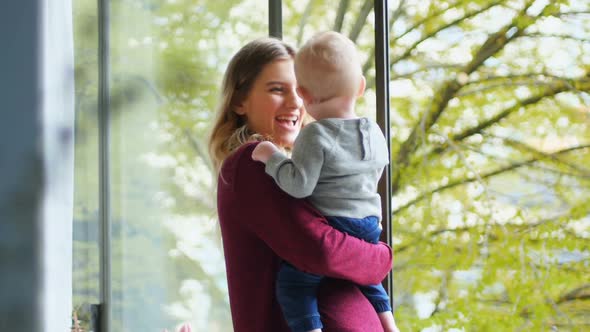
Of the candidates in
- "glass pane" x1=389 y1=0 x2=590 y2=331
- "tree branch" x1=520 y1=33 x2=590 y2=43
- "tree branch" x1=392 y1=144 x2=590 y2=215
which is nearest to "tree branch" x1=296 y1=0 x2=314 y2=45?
"glass pane" x1=389 y1=0 x2=590 y2=331

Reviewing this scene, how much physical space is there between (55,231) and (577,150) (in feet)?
7.06

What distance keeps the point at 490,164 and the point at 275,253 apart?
6.18 ft

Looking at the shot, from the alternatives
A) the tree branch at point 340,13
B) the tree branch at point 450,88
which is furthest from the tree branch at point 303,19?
the tree branch at point 450,88

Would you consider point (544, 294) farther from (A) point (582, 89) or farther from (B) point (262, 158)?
(B) point (262, 158)

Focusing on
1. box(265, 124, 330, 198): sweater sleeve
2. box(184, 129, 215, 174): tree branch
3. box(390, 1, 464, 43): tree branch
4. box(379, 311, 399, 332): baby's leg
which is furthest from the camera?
box(184, 129, 215, 174): tree branch

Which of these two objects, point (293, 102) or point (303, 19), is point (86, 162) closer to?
point (303, 19)

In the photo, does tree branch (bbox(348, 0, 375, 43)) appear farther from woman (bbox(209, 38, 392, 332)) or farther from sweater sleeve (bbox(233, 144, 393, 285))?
sweater sleeve (bbox(233, 144, 393, 285))

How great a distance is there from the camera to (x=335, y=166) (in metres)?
1.48

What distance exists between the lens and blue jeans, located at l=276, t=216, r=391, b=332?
58.8 inches

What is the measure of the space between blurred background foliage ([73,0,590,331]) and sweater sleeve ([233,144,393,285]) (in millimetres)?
1237

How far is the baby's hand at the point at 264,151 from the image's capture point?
5.03 ft

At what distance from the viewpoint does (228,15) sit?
4051mm

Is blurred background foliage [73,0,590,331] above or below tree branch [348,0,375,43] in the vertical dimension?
below

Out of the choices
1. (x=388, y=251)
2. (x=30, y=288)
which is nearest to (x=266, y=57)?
(x=388, y=251)
